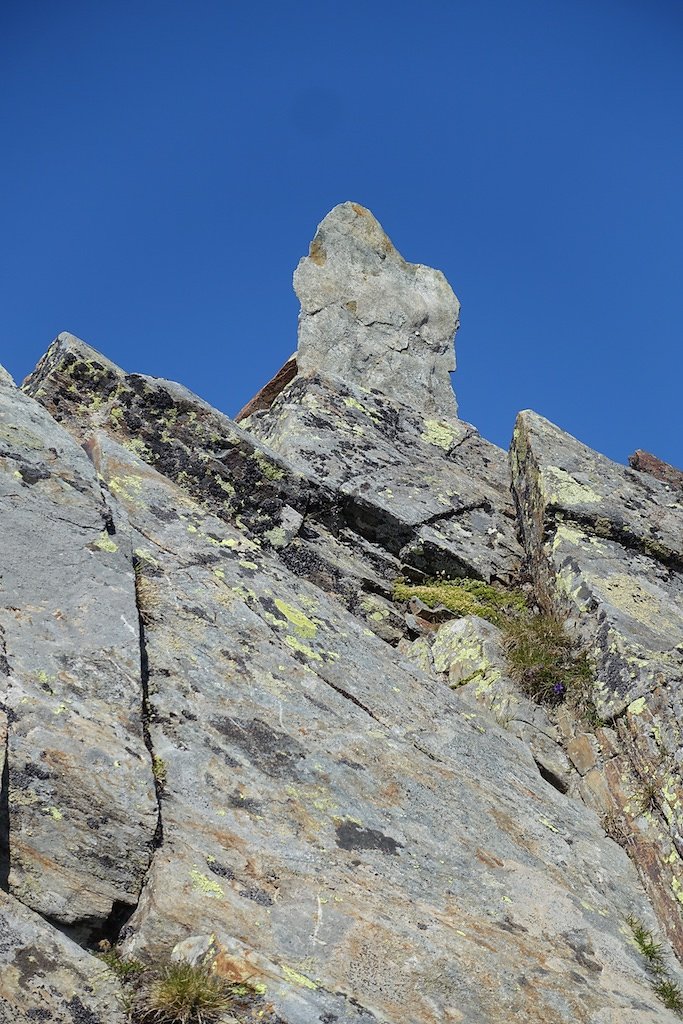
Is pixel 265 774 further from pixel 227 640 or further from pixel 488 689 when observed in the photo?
pixel 488 689

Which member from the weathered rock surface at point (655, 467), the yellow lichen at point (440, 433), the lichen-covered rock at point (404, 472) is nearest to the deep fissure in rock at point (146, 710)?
the lichen-covered rock at point (404, 472)

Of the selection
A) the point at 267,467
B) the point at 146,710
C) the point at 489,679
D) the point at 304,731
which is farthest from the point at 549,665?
the point at 146,710

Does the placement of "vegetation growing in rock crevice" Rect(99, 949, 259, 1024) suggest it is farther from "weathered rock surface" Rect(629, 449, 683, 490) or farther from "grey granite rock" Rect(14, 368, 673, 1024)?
"weathered rock surface" Rect(629, 449, 683, 490)

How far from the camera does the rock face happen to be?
562 centimetres

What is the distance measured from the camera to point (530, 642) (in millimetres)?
10539

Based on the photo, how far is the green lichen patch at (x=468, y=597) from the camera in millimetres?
11867

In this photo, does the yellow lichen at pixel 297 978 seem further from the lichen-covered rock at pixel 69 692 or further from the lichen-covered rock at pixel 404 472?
the lichen-covered rock at pixel 404 472

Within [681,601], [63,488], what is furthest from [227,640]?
[681,601]

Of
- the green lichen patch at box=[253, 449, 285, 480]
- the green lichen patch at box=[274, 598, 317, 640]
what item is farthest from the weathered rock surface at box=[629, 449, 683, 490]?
the green lichen patch at box=[274, 598, 317, 640]

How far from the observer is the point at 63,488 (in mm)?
8914

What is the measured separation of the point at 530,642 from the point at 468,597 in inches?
71.5

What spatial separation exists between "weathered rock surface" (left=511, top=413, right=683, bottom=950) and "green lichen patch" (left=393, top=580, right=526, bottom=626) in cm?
49

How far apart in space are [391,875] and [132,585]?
11.3 feet

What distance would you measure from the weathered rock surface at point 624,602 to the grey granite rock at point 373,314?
32.9ft
